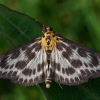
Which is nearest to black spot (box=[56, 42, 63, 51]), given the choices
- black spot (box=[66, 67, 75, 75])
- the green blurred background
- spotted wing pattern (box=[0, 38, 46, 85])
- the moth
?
the moth

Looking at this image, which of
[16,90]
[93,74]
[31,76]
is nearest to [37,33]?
[31,76]

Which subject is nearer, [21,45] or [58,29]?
[21,45]

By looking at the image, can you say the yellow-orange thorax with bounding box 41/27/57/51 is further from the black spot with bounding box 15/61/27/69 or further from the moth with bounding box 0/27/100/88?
the black spot with bounding box 15/61/27/69

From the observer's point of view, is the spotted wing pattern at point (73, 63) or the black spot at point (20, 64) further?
the black spot at point (20, 64)

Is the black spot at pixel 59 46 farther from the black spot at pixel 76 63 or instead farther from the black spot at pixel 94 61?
the black spot at pixel 94 61

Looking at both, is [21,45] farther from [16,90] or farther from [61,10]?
[61,10]

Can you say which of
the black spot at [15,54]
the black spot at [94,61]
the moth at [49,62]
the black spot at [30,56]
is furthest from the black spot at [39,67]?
the black spot at [94,61]

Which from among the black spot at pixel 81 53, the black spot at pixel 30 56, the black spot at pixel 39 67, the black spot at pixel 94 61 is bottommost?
the black spot at pixel 94 61
